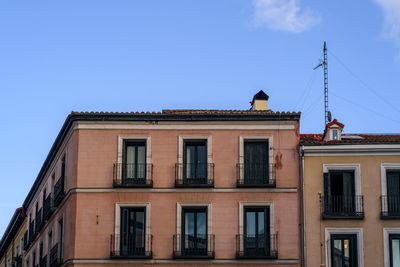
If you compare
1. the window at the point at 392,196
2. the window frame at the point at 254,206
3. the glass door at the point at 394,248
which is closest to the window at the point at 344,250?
the glass door at the point at 394,248

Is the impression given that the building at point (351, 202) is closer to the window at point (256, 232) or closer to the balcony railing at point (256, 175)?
the balcony railing at point (256, 175)

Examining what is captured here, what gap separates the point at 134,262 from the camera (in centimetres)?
4622

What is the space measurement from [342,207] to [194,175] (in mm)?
8214

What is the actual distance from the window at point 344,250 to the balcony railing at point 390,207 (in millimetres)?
2085

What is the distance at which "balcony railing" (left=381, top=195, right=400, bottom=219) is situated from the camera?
152 feet

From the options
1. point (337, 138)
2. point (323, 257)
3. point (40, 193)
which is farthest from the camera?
point (40, 193)

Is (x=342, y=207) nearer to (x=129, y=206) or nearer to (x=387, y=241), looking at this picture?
(x=387, y=241)

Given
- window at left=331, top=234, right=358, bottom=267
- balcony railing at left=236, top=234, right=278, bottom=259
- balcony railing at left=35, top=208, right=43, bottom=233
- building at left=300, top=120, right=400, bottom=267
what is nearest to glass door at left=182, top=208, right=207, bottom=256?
balcony railing at left=236, top=234, right=278, bottom=259

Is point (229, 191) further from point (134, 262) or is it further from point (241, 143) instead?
point (134, 262)

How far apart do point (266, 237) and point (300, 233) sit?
1840 mm

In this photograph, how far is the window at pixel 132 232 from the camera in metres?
46.4

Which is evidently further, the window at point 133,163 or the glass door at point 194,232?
the window at point 133,163

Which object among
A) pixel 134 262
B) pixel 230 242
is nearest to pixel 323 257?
pixel 230 242

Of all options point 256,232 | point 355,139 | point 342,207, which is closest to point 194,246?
point 256,232
